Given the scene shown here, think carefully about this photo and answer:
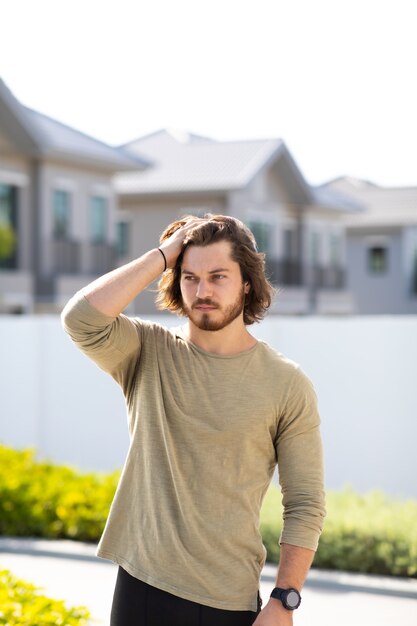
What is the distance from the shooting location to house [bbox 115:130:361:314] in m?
29.3

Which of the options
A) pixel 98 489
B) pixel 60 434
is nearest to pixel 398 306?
pixel 60 434

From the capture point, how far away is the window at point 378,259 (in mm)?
40062

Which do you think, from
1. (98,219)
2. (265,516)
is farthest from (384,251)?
(265,516)

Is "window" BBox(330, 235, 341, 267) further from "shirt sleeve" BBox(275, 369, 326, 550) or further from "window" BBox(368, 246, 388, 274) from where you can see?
"shirt sleeve" BBox(275, 369, 326, 550)

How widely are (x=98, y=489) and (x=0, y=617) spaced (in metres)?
4.49

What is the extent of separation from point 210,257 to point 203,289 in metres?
0.09

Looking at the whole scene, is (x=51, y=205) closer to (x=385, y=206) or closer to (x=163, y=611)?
(x=385, y=206)

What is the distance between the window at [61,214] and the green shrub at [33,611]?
67.1 feet

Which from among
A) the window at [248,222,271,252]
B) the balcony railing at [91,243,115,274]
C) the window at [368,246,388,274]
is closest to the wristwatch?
the balcony railing at [91,243,115,274]

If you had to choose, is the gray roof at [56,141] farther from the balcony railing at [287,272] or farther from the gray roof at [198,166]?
the balcony railing at [287,272]

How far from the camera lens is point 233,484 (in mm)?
2824

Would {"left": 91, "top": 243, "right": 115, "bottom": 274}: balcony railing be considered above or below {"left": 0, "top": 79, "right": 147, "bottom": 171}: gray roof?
below

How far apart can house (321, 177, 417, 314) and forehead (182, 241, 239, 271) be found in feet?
118

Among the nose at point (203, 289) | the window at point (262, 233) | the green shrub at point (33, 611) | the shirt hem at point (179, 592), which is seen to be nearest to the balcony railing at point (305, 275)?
the window at point (262, 233)
